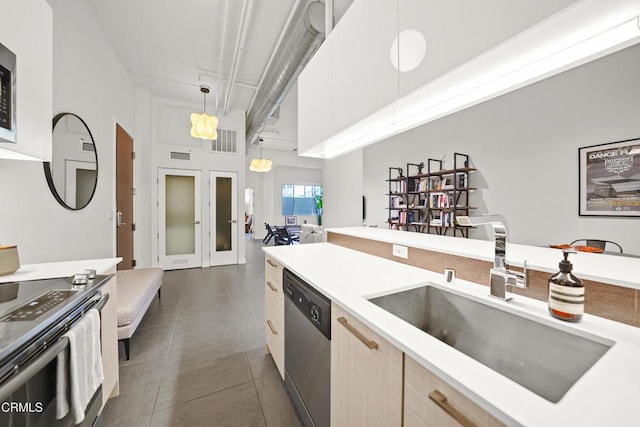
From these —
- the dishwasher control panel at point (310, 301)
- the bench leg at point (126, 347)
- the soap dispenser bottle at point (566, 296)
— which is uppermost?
the soap dispenser bottle at point (566, 296)

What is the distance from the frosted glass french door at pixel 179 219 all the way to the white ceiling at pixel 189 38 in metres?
1.63

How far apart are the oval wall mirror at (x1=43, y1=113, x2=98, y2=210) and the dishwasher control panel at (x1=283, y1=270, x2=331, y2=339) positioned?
202 centimetres

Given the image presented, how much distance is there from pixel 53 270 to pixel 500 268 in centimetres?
229

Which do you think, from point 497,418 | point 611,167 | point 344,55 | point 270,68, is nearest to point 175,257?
point 270,68

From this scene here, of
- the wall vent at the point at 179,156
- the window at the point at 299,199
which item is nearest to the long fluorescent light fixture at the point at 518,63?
the wall vent at the point at 179,156

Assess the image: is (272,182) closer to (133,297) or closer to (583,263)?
(133,297)

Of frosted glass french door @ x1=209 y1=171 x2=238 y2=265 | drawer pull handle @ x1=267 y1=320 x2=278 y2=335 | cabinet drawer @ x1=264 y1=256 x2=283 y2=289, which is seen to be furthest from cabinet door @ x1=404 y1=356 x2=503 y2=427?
frosted glass french door @ x1=209 y1=171 x2=238 y2=265

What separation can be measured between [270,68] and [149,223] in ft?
11.6

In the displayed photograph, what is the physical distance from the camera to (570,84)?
2945 millimetres

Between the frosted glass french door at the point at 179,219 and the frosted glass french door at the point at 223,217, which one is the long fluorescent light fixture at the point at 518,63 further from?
the frosted glass french door at the point at 179,219

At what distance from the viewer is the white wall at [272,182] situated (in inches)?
360

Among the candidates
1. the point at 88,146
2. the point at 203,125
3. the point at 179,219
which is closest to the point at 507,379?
the point at 88,146

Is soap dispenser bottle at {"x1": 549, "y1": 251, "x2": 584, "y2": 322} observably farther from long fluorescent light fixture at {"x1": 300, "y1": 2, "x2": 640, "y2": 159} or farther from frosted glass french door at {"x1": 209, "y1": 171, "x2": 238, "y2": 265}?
frosted glass french door at {"x1": 209, "y1": 171, "x2": 238, "y2": 265}

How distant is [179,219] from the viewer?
15.8ft
